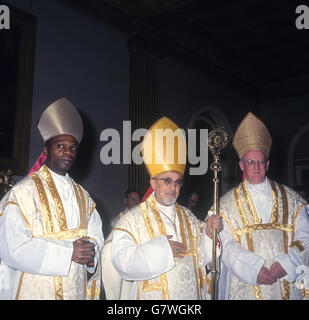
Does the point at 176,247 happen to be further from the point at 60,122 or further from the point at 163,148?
the point at 60,122

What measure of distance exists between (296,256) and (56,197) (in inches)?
77.4

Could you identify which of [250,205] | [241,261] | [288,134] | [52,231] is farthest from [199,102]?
[52,231]

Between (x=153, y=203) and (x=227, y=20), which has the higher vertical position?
(x=227, y=20)

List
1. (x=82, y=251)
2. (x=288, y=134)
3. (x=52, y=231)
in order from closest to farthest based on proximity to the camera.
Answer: (x=82, y=251), (x=52, y=231), (x=288, y=134)

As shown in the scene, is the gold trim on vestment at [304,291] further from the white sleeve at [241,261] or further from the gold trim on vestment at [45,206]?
the gold trim on vestment at [45,206]

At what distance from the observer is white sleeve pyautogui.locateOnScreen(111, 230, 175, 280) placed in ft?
9.48

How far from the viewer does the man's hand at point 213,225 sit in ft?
10.3

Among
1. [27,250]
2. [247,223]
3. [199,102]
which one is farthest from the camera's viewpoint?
[199,102]

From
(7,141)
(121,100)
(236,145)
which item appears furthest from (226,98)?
(236,145)

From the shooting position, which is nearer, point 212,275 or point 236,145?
point 212,275

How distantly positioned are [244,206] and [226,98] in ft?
28.1

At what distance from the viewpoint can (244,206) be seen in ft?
12.0

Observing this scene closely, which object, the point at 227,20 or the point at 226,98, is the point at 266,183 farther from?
the point at 226,98

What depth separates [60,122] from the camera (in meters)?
3.20
